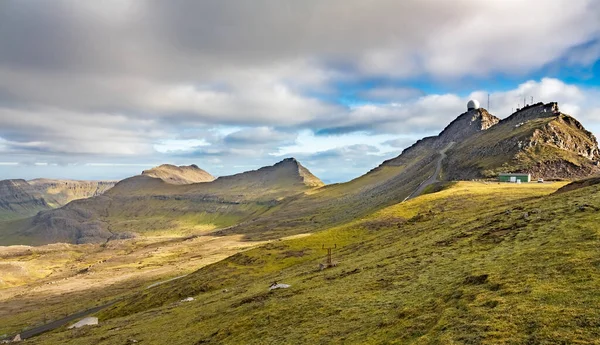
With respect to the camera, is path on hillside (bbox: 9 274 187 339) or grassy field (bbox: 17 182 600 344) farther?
path on hillside (bbox: 9 274 187 339)

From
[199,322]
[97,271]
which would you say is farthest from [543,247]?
[97,271]

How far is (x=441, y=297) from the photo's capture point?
3100 cm

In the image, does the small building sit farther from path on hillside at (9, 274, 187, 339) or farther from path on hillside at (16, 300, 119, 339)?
path on hillside at (16, 300, 119, 339)

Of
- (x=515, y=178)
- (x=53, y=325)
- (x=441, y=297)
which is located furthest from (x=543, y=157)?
(x=53, y=325)

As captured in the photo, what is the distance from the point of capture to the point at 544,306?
2306 centimetres

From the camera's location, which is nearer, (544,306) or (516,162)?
(544,306)

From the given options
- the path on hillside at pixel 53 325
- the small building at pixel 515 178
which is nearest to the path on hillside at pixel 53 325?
the path on hillside at pixel 53 325

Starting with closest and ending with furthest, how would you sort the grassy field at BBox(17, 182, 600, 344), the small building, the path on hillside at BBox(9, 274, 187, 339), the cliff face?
1. the grassy field at BBox(17, 182, 600, 344)
2. the path on hillside at BBox(9, 274, 187, 339)
3. the small building
4. the cliff face

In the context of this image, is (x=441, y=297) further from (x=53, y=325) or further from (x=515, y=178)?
(x=515, y=178)

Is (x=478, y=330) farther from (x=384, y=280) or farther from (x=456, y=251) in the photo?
(x=456, y=251)

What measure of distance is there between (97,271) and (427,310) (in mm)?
201144

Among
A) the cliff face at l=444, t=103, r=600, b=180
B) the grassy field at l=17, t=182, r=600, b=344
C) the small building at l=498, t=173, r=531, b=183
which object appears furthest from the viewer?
the cliff face at l=444, t=103, r=600, b=180

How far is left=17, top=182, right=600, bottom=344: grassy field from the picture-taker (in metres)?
22.5

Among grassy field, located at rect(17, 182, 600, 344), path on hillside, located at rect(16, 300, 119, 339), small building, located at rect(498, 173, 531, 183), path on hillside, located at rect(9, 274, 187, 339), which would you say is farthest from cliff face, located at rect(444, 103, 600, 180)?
path on hillside, located at rect(16, 300, 119, 339)
